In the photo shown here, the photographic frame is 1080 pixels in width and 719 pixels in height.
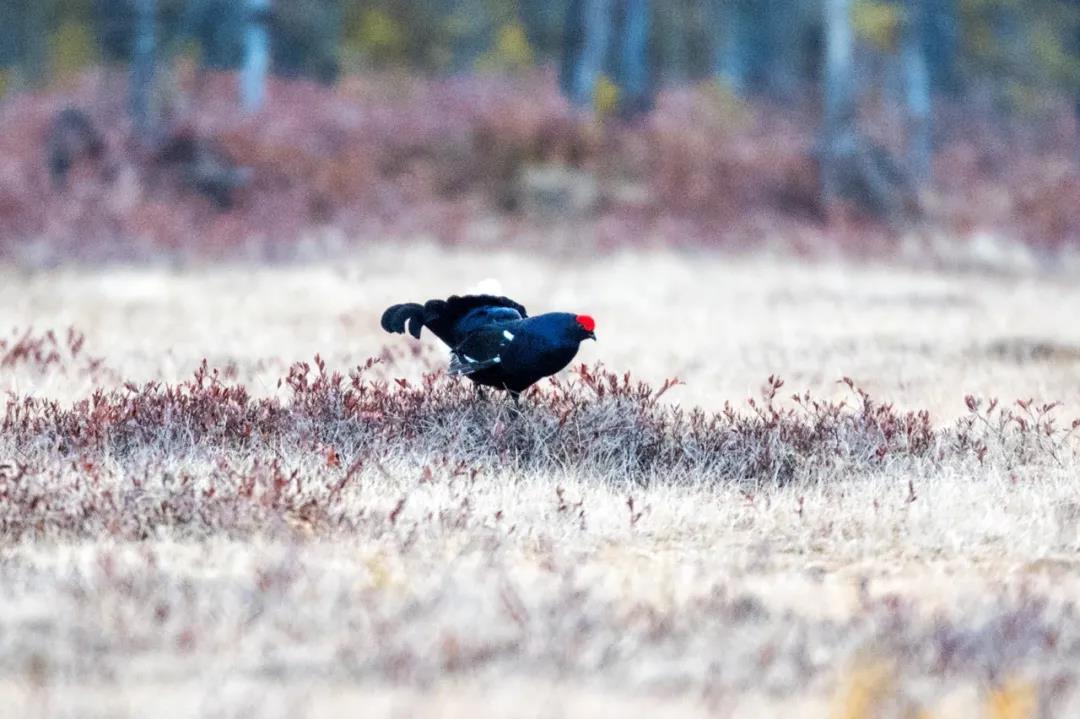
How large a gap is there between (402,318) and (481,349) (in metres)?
0.59

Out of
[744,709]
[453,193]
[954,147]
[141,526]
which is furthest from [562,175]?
[744,709]

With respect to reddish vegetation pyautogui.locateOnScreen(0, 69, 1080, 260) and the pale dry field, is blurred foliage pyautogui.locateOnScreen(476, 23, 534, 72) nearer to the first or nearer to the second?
reddish vegetation pyautogui.locateOnScreen(0, 69, 1080, 260)

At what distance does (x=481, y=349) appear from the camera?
784 cm

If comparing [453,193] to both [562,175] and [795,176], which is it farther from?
[795,176]

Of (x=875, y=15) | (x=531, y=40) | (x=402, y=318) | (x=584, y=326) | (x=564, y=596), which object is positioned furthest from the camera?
(x=531, y=40)

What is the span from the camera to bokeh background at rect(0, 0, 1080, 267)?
66.7 ft

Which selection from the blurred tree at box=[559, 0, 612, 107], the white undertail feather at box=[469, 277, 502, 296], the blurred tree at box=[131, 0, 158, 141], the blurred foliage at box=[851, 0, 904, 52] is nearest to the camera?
the white undertail feather at box=[469, 277, 502, 296]

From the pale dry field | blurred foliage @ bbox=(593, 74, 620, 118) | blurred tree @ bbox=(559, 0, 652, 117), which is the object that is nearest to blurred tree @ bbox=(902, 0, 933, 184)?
blurred tree @ bbox=(559, 0, 652, 117)

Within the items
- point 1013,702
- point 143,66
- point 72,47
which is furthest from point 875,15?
point 72,47

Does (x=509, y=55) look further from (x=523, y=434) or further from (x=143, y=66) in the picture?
(x=523, y=434)

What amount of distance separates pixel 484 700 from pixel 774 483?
3118mm

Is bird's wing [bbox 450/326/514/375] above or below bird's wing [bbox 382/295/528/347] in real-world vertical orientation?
below

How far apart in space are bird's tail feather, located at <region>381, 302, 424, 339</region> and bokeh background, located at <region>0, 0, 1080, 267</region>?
9.68 metres

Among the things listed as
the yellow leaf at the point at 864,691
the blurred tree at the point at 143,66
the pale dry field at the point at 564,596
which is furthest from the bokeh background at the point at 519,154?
the yellow leaf at the point at 864,691
